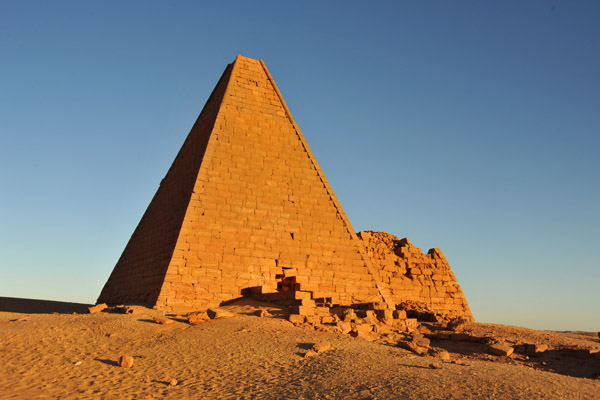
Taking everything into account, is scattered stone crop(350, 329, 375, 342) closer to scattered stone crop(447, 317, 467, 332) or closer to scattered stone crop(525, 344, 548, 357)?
scattered stone crop(447, 317, 467, 332)

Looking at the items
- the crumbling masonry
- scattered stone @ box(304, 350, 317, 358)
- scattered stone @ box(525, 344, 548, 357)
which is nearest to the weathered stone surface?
the crumbling masonry

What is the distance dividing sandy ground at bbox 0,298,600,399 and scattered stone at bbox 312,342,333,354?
5.7 inches

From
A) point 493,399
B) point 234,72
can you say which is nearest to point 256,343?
point 493,399

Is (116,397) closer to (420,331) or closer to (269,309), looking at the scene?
(269,309)

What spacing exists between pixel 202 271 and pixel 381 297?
4.80m

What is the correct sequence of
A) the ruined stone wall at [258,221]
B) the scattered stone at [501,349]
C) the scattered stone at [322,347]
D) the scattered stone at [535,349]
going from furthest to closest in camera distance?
the ruined stone wall at [258,221] < the scattered stone at [535,349] < the scattered stone at [501,349] < the scattered stone at [322,347]

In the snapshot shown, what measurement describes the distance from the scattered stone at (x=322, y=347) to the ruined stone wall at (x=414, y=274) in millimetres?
8389

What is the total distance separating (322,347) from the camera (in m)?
8.02

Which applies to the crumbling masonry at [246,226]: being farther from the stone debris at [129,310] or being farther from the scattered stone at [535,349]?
the scattered stone at [535,349]

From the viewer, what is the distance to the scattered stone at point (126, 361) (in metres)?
7.44

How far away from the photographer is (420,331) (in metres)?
11.3

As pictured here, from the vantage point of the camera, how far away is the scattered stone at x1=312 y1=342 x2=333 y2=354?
26.1 ft

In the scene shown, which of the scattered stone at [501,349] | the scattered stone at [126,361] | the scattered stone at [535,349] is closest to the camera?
the scattered stone at [126,361]

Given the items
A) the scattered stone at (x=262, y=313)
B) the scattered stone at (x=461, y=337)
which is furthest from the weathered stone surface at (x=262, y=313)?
the scattered stone at (x=461, y=337)
